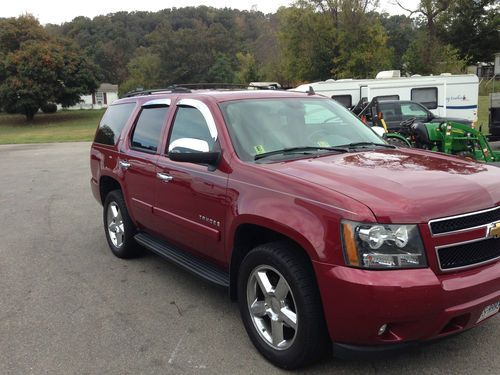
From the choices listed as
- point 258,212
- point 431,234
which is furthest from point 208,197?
point 431,234

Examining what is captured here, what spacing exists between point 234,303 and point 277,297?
1244 mm

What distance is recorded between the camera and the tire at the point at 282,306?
10.1ft

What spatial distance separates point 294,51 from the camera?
39.2 m

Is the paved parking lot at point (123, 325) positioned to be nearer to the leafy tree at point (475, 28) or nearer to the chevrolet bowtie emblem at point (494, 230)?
the chevrolet bowtie emblem at point (494, 230)

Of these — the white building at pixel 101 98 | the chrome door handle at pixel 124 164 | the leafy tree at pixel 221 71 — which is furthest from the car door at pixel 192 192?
the white building at pixel 101 98

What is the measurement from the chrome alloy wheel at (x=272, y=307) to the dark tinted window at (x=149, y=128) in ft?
6.34

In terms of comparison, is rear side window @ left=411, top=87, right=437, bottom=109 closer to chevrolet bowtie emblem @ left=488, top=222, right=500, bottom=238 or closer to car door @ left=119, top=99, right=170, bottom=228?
car door @ left=119, top=99, right=170, bottom=228

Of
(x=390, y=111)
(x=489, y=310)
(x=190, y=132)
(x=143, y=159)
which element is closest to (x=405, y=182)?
(x=489, y=310)

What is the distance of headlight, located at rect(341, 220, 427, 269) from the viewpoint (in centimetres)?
280

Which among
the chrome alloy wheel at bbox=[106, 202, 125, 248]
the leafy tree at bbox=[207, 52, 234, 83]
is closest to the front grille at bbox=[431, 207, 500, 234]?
the chrome alloy wheel at bbox=[106, 202, 125, 248]

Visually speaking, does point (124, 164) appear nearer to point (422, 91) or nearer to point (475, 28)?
point (422, 91)

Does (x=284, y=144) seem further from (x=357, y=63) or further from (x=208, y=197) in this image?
(x=357, y=63)

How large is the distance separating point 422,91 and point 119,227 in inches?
661

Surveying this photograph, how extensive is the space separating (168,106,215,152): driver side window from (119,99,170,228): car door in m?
0.25
